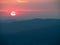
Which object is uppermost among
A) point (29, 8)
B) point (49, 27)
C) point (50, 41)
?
point (29, 8)

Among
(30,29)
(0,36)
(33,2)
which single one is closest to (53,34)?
(30,29)

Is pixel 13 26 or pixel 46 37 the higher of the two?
pixel 13 26

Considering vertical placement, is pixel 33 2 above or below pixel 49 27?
above

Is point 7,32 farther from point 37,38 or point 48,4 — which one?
point 48,4

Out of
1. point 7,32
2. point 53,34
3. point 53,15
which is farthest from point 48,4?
point 7,32

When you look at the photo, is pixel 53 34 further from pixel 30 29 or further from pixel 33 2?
pixel 33 2
